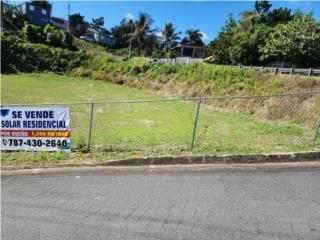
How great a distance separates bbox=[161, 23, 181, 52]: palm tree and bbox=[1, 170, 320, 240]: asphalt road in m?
56.1

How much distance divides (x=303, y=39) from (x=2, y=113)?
21614 millimetres

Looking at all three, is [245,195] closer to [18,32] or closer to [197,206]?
[197,206]

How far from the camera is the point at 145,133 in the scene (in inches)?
421

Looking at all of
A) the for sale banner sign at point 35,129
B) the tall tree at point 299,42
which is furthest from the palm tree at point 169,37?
the for sale banner sign at point 35,129

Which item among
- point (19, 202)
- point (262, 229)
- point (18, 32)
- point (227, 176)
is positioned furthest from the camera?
point (18, 32)

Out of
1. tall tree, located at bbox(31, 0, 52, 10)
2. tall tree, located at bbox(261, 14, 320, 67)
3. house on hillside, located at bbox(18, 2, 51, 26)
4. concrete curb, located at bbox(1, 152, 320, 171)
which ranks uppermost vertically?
tall tree, located at bbox(31, 0, 52, 10)

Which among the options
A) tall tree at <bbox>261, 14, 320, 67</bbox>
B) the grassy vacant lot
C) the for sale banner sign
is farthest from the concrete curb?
tall tree at <bbox>261, 14, 320, 67</bbox>

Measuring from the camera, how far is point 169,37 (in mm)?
61125

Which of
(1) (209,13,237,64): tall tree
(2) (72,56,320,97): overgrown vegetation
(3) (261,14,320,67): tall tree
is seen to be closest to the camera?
(2) (72,56,320,97): overgrown vegetation

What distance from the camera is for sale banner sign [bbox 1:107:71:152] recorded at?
24.8 feet

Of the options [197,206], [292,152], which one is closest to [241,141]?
[292,152]

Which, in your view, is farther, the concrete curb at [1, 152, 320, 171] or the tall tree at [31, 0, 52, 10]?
the tall tree at [31, 0, 52, 10]

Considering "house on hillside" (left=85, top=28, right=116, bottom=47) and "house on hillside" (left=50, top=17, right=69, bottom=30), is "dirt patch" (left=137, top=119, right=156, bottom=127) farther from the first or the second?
"house on hillside" (left=50, top=17, right=69, bottom=30)

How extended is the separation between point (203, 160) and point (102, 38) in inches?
3141
